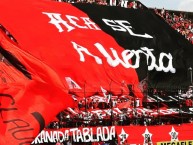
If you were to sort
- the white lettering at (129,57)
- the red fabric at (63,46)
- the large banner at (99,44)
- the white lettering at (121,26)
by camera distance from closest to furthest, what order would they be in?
the red fabric at (63,46), the large banner at (99,44), the white lettering at (129,57), the white lettering at (121,26)

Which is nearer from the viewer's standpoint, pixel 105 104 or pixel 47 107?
pixel 47 107

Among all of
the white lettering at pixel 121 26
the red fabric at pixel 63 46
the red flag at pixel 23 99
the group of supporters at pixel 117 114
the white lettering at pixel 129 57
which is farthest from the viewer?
the white lettering at pixel 121 26

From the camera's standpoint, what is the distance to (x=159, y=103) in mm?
20000

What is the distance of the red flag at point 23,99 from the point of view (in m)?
5.91

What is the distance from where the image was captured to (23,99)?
20.2 ft

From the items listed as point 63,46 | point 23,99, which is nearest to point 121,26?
point 63,46

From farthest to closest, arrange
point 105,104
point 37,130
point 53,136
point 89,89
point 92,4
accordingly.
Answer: point 92,4 < point 89,89 < point 105,104 < point 53,136 < point 37,130

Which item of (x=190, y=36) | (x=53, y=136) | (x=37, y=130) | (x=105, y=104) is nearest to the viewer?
(x=37, y=130)

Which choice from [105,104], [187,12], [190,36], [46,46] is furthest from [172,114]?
[187,12]

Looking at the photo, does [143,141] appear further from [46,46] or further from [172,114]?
[46,46]

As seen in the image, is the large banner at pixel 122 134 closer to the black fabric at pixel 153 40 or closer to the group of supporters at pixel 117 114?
the group of supporters at pixel 117 114

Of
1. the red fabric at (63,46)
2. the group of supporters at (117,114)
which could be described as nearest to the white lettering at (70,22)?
the red fabric at (63,46)

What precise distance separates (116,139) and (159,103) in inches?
183

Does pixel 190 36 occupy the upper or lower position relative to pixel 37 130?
upper
